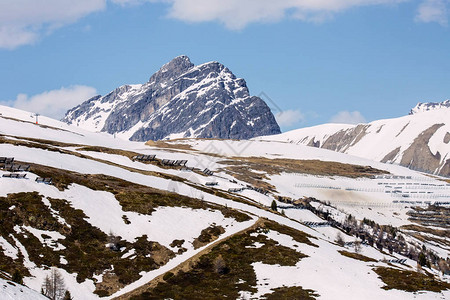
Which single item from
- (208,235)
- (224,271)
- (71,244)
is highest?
(208,235)

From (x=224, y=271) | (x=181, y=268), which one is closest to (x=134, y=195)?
(x=181, y=268)

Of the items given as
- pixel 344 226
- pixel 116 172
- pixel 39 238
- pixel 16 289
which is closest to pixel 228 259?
pixel 39 238

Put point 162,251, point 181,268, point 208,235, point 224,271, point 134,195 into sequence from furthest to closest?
1. point 134,195
2. point 208,235
3. point 162,251
4. point 224,271
5. point 181,268

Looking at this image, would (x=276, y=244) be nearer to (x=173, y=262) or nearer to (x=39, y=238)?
(x=173, y=262)

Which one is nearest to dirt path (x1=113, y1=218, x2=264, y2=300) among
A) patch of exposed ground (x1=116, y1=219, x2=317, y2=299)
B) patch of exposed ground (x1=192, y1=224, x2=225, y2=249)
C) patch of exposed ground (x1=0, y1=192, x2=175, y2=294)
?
patch of exposed ground (x1=116, y1=219, x2=317, y2=299)

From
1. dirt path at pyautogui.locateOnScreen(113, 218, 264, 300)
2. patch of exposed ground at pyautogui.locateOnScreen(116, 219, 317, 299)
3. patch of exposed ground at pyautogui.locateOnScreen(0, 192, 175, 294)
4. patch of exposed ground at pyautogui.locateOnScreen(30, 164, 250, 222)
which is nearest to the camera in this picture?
dirt path at pyautogui.locateOnScreen(113, 218, 264, 300)

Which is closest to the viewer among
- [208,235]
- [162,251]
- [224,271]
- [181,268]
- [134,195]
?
[181,268]

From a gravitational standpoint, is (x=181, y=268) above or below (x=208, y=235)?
below

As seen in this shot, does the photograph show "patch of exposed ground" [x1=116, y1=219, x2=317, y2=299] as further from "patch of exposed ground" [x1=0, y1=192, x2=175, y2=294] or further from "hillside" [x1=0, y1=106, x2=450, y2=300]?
"patch of exposed ground" [x1=0, y1=192, x2=175, y2=294]

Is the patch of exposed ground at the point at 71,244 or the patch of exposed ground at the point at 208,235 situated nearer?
the patch of exposed ground at the point at 71,244

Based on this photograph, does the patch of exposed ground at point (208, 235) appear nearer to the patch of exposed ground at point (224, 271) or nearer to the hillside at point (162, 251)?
the hillside at point (162, 251)

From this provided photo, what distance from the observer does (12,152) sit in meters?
155

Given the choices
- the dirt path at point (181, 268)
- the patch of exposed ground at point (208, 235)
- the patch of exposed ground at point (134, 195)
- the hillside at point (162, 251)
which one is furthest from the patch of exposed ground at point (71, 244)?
the patch of exposed ground at point (134, 195)

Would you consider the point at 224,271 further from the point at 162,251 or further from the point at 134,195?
the point at 134,195
